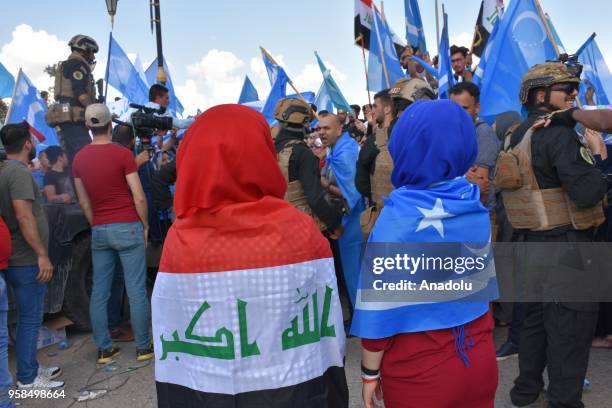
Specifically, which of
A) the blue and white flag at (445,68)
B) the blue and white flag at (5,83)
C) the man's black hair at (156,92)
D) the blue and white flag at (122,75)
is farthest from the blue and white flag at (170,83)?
the blue and white flag at (445,68)

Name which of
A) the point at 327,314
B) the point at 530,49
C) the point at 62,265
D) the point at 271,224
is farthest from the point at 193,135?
the point at 530,49

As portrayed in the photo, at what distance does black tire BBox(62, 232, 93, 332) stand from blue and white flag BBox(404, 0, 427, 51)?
18.3 ft

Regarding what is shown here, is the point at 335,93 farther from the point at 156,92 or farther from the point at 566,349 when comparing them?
the point at 566,349

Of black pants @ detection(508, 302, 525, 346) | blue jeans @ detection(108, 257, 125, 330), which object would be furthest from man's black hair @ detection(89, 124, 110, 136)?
black pants @ detection(508, 302, 525, 346)

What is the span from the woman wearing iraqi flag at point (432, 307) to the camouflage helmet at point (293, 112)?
93.0 inches

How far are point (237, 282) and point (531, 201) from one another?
2208 mm

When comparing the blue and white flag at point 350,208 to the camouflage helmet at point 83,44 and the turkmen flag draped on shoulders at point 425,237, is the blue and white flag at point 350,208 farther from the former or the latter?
the camouflage helmet at point 83,44

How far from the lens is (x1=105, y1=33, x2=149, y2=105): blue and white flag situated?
8.75 m

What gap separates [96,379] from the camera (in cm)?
387

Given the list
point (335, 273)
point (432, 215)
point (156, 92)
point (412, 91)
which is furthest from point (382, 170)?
point (156, 92)

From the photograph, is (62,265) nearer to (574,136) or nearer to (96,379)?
(96,379)

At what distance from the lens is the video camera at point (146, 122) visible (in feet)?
14.9

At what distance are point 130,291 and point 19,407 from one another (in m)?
1.13

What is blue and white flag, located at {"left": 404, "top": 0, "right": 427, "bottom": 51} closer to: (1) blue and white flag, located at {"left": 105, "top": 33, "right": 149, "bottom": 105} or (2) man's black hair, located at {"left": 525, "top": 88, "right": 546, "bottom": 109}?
(2) man's black hair, located at {"left": 525, "top": 88, "right": 546, "bottom": 109}
